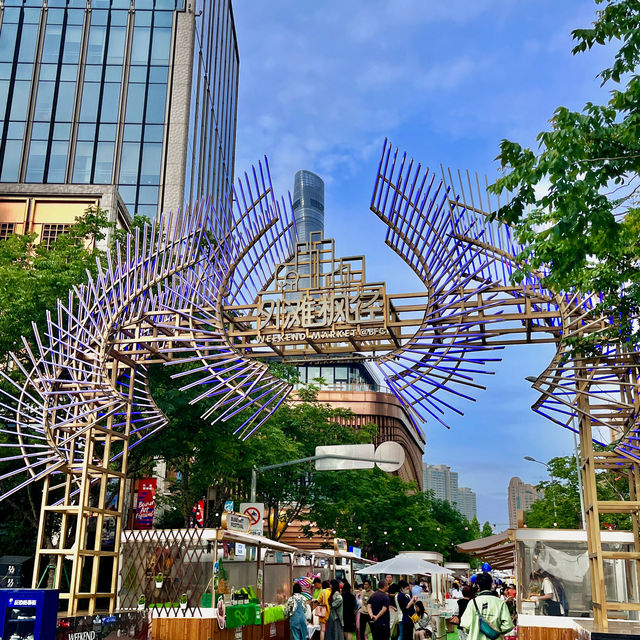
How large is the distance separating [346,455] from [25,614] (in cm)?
1341

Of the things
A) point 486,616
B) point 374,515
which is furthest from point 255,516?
point 374,515

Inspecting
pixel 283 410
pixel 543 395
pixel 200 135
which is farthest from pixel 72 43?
pixel 543 395

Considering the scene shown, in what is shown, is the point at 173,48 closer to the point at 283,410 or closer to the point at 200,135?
the point at 200,135

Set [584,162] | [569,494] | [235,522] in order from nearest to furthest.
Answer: [584,162], [235,522], [569,494]

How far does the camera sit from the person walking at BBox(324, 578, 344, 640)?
1578 centimetres

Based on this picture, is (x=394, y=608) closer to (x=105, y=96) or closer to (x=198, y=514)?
(x=198, y=514)

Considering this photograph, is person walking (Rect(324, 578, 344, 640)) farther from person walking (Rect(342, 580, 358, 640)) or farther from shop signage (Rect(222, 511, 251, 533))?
shop signage (Rect(222, 511, 251, 533))

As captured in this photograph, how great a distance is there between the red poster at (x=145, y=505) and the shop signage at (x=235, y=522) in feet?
21.8

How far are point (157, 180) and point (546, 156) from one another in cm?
4585

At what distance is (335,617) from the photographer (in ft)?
52.0

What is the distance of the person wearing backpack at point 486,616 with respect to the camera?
8.22m

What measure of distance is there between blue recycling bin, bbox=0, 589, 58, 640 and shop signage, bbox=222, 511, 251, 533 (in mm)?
5887

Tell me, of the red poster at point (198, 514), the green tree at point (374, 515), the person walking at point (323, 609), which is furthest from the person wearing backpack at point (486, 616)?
the green tree at point (374, 515)

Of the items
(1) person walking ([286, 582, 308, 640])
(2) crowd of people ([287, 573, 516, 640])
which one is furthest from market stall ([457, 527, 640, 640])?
(1) person walking ([286, 582, 308, 640])
